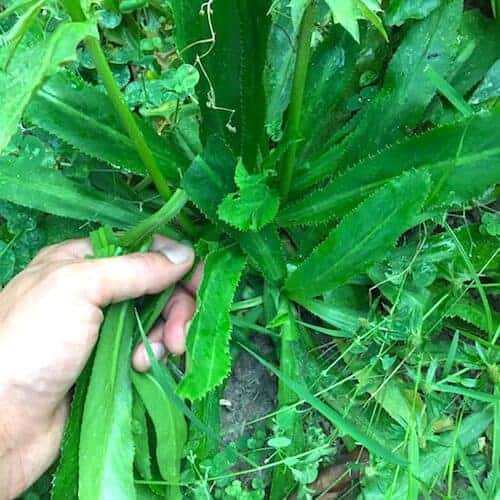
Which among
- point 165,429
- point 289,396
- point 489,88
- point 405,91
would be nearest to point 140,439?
point 165,429

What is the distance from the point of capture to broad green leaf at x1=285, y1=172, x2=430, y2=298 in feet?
3.12

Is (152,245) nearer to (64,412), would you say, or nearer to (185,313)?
(185,313)

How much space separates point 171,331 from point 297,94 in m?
0.47

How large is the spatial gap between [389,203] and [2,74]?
1.73 ft

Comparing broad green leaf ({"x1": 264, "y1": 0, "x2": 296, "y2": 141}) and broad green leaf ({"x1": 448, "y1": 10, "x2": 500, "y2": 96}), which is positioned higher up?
broad green leaf ({"x1": 264, "y1": 0, "x2": 296, "y2": 141})

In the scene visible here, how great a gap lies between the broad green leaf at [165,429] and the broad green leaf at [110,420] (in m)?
0.03

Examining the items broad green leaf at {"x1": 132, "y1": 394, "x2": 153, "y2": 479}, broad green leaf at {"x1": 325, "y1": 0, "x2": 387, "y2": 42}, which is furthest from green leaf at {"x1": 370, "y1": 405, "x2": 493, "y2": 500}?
broad green leaf at {"x1": 325, "y1": 0, "x2": 387, "y2": 42}

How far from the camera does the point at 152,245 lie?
Answer: 120 centimetres

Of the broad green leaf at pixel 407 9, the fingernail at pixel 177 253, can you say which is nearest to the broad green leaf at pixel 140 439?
the fingernail at pixel 177 253

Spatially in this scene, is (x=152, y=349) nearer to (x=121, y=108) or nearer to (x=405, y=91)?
(x=121, y=108)

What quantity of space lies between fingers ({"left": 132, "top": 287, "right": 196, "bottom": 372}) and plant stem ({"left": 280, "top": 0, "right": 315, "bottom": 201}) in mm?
251

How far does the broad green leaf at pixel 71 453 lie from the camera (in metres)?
1.10

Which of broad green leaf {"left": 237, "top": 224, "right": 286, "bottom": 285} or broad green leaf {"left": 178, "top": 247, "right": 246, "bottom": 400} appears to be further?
broad green leaf {"left": 237, "top": 224, "right": 286, "bottom": 285}

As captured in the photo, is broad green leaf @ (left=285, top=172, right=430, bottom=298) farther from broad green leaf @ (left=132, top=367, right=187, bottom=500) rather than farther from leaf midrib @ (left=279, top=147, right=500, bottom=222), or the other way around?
broad green leaf @ (left=132, top=367, right=187, bottom=500)
